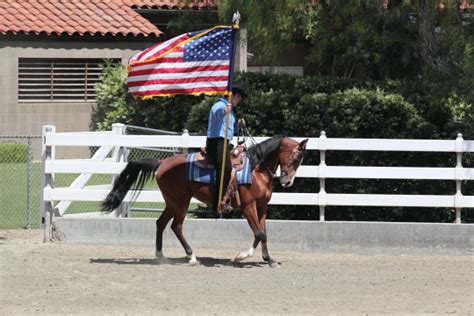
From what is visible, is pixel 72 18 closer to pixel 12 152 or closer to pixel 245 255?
pixel 12 152

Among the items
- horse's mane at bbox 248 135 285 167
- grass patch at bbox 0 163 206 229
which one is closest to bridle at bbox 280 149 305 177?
horse's mane at bbox 248 135 285 167

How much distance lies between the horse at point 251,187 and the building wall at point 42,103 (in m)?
14.5

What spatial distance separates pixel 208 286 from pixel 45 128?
15.5 ft

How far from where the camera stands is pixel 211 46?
1309 centimetres

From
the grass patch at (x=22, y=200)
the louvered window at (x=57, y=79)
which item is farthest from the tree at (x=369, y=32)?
the louvered window at (x=57, y=79)

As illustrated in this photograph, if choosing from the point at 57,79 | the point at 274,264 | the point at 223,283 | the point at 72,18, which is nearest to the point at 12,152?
the point at 57,79

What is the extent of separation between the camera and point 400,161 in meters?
15.2

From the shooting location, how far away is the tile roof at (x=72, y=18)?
26812 mm

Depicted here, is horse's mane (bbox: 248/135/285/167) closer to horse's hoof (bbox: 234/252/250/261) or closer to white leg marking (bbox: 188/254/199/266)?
horse's hoof (bbox: 234/252/250/261)

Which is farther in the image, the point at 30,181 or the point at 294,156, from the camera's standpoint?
the point at 30,181

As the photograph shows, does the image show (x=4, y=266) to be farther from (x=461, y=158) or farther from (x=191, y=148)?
(x=461, y=158)

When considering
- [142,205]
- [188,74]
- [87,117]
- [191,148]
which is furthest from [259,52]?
[188,74]

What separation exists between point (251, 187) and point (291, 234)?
149 centimetres

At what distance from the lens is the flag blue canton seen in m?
13.0
